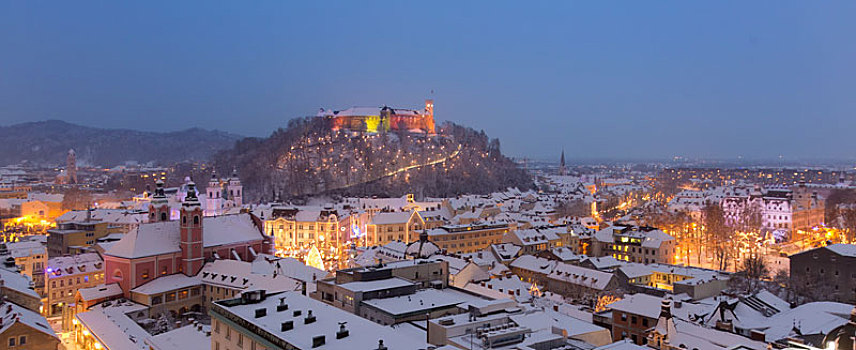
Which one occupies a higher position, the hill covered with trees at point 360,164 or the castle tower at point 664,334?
the hill covered with trees at point 360,164

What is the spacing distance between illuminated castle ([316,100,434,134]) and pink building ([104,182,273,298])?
286 feet

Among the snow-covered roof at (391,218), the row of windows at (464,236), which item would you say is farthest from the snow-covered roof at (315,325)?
the snow-covered roof at (391,218)

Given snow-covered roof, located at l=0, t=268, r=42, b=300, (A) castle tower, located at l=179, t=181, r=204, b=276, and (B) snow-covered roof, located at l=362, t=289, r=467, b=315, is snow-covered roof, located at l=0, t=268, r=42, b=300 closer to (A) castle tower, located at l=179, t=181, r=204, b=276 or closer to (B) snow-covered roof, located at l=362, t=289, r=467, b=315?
(A) castle tower, located at l=179, t=181, r=204, b=276

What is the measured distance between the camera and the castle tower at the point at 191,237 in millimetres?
42000

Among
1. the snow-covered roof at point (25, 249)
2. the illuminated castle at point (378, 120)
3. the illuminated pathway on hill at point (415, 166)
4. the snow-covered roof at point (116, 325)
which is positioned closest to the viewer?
the snow-covered roof at point (116, 325)

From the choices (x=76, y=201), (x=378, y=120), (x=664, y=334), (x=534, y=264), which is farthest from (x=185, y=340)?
(x=378, y=120)

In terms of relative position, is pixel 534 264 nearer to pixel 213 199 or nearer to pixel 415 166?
pixel 213 199

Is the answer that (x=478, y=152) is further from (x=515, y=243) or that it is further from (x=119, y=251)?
(x=119, y=251)

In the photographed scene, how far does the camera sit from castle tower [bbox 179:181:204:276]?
42.0 m

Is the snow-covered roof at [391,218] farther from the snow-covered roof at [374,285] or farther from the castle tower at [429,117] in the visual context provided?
the castle tower at [429,117]

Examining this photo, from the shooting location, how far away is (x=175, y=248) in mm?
42281

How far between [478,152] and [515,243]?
76321 mm

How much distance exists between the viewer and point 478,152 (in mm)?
136000

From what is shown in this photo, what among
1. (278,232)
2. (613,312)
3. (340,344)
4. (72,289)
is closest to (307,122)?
(278,232)
